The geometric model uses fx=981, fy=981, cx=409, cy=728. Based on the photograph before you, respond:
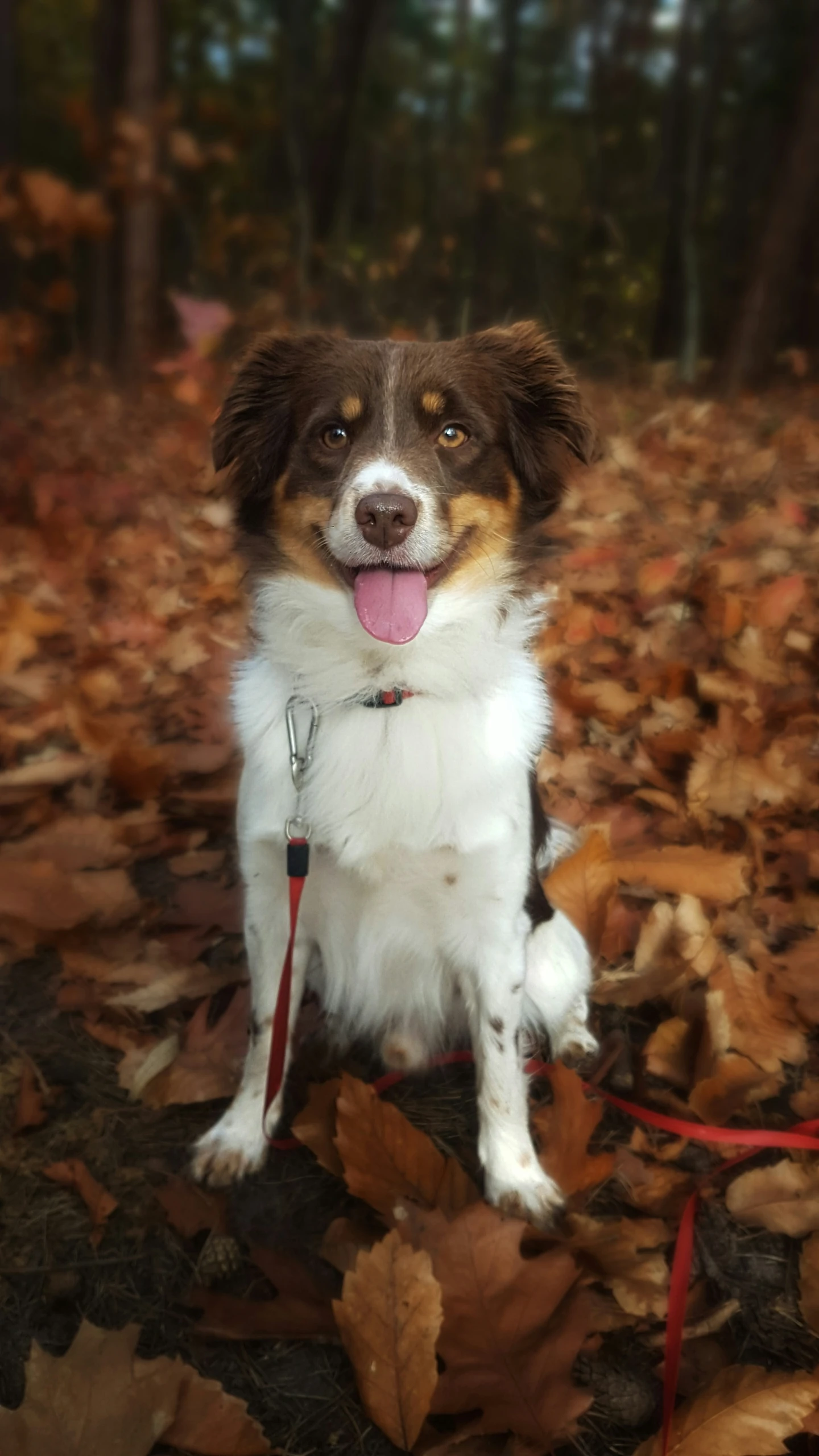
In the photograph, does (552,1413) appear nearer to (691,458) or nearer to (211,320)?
(691,458)

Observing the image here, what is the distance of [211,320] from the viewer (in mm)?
9133

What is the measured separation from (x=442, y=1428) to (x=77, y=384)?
1522cm

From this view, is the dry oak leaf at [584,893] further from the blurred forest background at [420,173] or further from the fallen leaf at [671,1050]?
the blurred forest background at [420,173]

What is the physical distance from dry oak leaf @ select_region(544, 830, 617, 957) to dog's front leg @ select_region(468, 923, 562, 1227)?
569 millimetres

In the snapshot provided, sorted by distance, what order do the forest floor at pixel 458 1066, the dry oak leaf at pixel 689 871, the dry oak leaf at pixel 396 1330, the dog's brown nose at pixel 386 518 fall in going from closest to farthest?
1. the dry oak leaf at pixel 396 1330
2. the forest floor at pixel 458 1066
3. the dog's brown nose at pixel 386 518
4. the dry oak leaf at pixel 689 871

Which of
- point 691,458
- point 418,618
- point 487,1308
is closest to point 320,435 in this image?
point 418,618

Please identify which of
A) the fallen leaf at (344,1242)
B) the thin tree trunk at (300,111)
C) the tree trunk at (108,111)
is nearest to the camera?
the fallen leaf at (344,1242)

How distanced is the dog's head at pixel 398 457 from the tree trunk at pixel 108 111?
807 centimetres

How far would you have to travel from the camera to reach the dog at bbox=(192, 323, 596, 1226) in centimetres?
223

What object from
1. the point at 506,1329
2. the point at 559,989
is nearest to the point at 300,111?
the point at 559,989

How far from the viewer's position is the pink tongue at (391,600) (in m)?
2.24

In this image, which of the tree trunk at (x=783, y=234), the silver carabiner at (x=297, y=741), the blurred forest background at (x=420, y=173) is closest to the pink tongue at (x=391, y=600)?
the silver carabiner at (x=297, y=741)

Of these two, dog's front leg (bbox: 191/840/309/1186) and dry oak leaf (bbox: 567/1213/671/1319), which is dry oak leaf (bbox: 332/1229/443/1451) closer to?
dry oak leaf (bbox: 567/1213/671/1319)

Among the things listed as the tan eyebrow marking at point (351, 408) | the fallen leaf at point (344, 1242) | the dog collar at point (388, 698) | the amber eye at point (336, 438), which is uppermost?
the tan eyebrow marking at point (351, 408)
